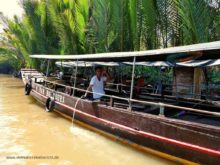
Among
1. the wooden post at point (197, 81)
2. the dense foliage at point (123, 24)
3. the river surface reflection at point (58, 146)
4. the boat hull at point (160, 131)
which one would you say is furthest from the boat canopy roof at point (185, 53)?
the dense foliage at point (123, 24)

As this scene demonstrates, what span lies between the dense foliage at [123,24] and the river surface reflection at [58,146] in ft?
15.2

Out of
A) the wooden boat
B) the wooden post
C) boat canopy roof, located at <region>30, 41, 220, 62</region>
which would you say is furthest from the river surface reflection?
the wooden post

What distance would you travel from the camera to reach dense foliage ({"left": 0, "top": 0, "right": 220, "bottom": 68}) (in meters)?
9.49

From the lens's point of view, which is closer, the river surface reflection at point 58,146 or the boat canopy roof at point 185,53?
the boat canopy roof at point 185,53

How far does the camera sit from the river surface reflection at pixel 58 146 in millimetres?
5965

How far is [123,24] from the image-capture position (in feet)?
42.3

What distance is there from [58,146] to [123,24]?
24.4ft

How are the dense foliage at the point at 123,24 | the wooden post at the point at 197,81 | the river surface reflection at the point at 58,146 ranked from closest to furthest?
the river surface reflection at the point at 58,146 < the wooden post at the point at 197,81 < the dense foliage at the point at 123,24

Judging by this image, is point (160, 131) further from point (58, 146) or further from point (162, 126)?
point (58, 146)

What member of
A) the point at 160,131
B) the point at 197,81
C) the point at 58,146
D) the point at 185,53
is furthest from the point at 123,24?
the point at 160,131

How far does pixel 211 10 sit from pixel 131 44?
412cm

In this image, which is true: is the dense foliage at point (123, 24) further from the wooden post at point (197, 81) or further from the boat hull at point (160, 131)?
the boat hull at point (160, 131)

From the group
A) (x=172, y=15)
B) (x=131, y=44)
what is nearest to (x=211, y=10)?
(x=172, y=15)

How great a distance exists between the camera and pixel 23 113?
11.0m
